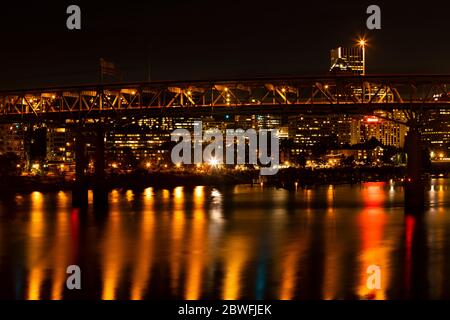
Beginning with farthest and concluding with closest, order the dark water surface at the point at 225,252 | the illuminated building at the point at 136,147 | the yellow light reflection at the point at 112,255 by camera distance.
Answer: the illuminated building at the point at 136,147 → the yellow light reflection at the point at 112,255 → the dark water surface at the point at 225,252

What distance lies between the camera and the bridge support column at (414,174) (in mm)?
50894

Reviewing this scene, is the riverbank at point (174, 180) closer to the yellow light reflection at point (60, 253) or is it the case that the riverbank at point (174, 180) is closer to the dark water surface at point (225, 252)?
the yellow light reflection at point (60, 253)

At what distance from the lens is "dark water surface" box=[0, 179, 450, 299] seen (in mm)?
23594

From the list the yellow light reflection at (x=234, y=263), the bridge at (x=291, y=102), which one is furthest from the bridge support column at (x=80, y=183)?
the yellow light reflection at (x=234, y=263)

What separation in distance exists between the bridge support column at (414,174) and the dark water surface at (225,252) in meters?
1.13

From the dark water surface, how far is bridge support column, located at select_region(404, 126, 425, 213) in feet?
3.70

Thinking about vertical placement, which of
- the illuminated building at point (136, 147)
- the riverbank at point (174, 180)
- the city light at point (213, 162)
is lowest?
the riverbank at point (174, 180)

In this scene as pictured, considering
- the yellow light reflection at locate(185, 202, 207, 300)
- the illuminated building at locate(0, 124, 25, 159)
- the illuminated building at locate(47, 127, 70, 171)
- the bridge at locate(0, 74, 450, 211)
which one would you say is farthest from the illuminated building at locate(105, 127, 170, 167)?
the yellow light reflection at locate(185, 202, 207, 300)

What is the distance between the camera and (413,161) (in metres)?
51.0
